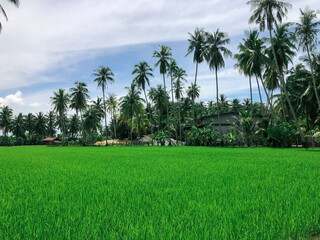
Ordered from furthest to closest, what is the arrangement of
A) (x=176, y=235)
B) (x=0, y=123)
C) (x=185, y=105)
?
(x=0, y=123) < (x=185, y=105) < (x=176, y=235)

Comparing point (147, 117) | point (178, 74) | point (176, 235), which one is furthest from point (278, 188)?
point (147, 117)

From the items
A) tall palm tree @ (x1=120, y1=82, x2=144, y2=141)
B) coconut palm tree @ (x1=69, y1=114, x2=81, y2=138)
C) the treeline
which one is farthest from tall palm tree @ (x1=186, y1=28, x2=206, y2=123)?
coconut palm tree @ (x1=69, y1=114, x2=81, y2=138)

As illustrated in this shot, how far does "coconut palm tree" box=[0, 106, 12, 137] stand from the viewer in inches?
2964

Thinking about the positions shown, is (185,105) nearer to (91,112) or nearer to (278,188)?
(91,112)

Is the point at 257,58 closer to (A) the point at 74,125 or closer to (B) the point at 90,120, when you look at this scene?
(B) the point at 90,120

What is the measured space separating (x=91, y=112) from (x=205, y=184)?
5314 cm

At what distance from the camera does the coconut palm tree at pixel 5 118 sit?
75.3 meters

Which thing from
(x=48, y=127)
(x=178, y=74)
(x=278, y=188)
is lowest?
(x=278, y=188)

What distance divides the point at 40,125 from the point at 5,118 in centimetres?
1072

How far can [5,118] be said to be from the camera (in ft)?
248

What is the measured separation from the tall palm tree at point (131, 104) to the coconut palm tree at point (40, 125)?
144ft

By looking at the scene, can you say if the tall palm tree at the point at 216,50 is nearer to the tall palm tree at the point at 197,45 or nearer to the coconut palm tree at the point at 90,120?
the tall palm tree at the point at 197,45

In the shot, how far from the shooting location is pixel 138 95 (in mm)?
53562

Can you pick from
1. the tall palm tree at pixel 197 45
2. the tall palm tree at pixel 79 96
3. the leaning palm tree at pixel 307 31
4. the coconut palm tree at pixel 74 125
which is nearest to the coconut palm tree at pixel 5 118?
the coconut palm tree at pixel 74 125
